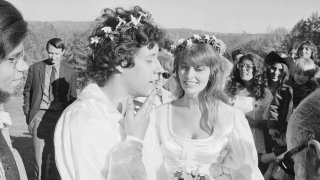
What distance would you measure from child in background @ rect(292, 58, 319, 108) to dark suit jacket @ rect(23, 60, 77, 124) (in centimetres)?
333

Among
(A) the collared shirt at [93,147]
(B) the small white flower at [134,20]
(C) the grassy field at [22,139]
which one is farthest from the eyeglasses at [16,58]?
(C) the grassy field at [22,139]

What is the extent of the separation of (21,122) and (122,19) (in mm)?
10975

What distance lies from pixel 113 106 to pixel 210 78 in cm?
138

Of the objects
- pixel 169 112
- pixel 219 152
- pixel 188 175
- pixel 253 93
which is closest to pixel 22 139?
pixel 253 93

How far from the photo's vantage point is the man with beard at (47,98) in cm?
632

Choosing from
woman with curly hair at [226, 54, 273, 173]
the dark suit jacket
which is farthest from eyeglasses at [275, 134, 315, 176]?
the dark suit jacket

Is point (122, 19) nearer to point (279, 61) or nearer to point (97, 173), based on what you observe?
point (97, 173)

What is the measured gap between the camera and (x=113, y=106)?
2664 mm

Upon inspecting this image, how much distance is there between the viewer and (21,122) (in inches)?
511

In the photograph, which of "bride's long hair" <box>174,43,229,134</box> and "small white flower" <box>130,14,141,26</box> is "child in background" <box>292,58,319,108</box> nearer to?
"bride's long hair" <box>174,43,229,134</box>

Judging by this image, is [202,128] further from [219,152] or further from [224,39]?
[224,39]

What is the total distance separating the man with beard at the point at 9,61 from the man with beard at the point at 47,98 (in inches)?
170

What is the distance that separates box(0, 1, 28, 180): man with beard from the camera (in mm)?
1812

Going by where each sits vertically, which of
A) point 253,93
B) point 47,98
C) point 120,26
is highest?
point 120,26
